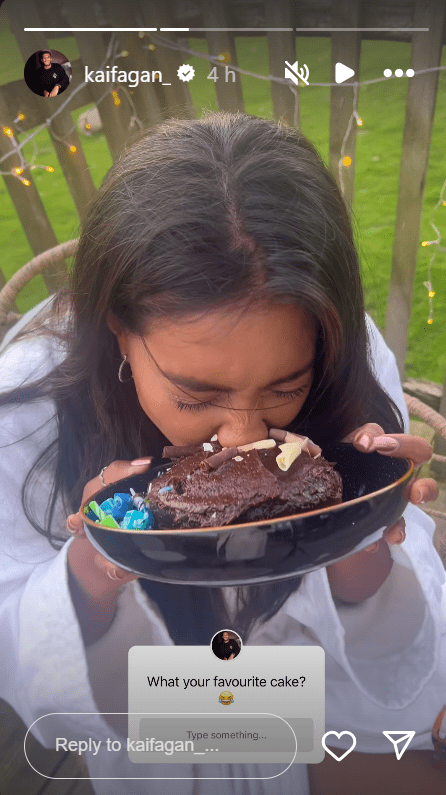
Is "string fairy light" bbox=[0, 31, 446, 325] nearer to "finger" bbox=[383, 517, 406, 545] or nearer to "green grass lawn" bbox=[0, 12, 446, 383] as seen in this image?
"green grass lawn" bbox=[0, 12, 446, 383]

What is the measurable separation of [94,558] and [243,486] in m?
0.25

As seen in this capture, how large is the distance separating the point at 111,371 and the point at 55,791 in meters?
0.54

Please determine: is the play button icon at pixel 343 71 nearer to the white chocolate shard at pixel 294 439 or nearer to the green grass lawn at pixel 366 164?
the green grass lawn at pixel 366 164

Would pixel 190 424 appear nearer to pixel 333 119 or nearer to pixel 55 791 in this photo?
pixel 333 119

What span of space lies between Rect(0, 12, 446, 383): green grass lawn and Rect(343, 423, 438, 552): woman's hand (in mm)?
124

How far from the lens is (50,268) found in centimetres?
69

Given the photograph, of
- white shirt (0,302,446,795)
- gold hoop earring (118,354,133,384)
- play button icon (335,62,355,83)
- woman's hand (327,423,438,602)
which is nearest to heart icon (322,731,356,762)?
white shirt (0,302,446,795)

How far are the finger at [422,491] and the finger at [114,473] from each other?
0.97ft

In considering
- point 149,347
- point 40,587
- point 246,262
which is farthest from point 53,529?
point 246,262

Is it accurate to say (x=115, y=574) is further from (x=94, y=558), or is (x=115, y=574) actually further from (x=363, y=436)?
(x=363, y=436)

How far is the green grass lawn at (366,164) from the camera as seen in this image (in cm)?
57

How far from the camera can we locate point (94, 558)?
→ 673 millimetres

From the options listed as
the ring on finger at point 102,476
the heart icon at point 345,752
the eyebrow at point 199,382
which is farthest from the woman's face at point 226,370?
the heart icon at point 345,752

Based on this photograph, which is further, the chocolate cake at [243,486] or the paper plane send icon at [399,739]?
the paper plane send icon at [399,739]
